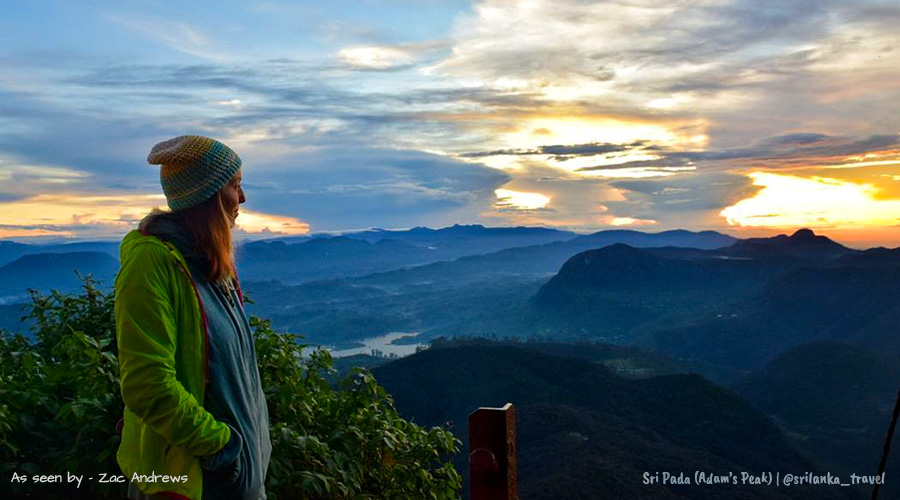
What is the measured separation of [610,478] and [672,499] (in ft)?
23.9

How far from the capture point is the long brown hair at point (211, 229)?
2975 mm

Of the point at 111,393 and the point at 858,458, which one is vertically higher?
the point at 111,393

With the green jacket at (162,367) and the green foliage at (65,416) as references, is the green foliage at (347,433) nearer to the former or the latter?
the green foliage at (65,416)

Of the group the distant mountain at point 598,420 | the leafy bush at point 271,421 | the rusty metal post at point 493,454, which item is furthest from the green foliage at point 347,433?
the distant mountain at point 598,420

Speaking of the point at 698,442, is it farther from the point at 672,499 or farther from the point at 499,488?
the point at 499,488

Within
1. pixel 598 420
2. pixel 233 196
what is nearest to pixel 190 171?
pixel 233 196

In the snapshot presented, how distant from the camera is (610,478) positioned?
6044 cm

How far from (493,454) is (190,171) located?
2.02 metres

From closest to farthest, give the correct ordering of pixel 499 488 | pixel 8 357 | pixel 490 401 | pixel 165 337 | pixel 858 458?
1. pixel 165 337
2. pixel 499 488
3. pixel 8 357
4. pixel 490 401
5. pixel 858 458

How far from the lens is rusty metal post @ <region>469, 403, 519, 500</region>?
3.57 meters

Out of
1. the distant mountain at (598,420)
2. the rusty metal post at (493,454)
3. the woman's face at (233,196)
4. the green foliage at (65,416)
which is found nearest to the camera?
the woman's face at (233,196)

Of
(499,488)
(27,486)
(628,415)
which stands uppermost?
(499,488)

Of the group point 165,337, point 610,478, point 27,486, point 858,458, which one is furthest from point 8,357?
point 858,458

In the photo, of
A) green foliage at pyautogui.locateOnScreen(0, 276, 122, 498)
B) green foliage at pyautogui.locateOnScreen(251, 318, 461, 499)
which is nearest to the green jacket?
green foliage at pyautogui.locateOnScreen(0, 276, 122, 498)
